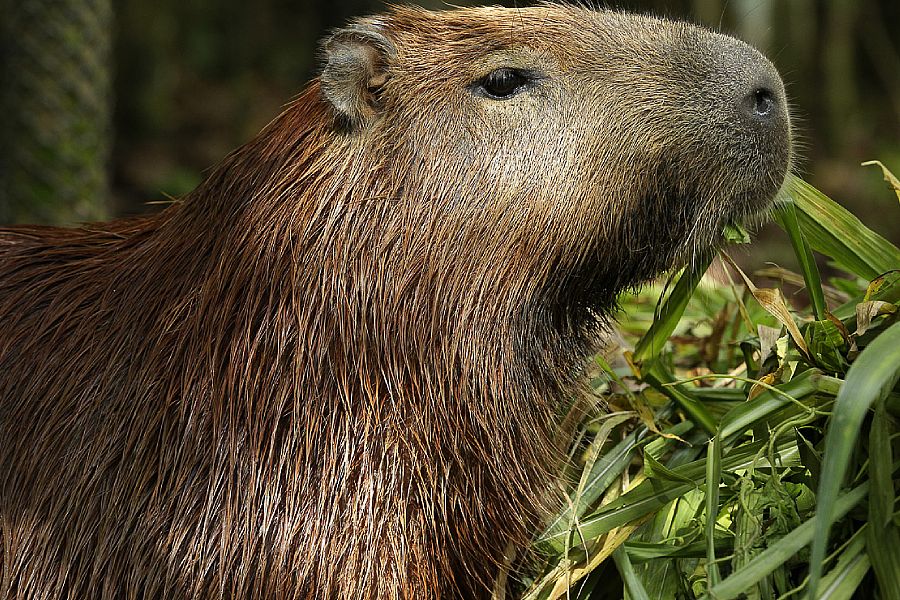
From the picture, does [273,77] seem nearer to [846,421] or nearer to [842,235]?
[842,235]

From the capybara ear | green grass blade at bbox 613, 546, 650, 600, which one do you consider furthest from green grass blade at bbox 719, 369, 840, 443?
the capybara ear

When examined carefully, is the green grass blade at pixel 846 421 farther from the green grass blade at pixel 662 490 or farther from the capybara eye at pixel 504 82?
the capybara eye at pixel 504 82

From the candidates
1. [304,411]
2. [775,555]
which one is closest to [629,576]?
[775,555]

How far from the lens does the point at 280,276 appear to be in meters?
2.55

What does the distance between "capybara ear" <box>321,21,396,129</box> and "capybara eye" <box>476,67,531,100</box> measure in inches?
10.0

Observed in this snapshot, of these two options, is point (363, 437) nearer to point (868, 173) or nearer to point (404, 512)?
point (404, 512)

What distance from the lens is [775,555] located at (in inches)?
82.2

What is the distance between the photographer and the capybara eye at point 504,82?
2551 mm

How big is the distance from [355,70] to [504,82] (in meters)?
0.35

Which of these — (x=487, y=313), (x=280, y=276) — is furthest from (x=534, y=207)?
(x=280, y=276)

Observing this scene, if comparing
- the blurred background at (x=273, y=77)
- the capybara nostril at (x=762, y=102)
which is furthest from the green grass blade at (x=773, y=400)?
the blurred background at (x=273, y=77)

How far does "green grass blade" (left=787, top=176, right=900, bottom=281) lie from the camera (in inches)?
105

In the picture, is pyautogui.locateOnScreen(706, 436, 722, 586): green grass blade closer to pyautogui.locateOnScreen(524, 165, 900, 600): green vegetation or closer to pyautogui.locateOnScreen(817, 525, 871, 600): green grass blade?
pyautogui.locateOnScreen(524, 165, 900, 600): green vegetation

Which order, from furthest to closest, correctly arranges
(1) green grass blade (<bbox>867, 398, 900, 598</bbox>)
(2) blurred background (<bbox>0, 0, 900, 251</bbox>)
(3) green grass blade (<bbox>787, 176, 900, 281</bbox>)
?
(2) blurred background (<bbox>0, 0, 900, 251</bbox>)
(3) green grass blade (<bbox>787, 176, 900, 281</bbox>)
(1) green grass blade (<bbox>867, 398, 900, 598</bbox>)
